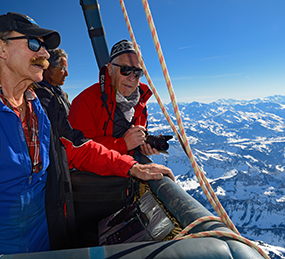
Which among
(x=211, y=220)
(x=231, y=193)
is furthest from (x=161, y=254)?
(x=231, y=193)

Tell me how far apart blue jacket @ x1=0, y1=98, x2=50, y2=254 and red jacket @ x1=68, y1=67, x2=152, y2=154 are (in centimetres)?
95

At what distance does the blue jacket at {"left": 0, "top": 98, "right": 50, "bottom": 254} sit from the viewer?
125 cm

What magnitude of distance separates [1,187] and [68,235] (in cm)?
75

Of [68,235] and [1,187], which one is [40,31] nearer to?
[1,187]

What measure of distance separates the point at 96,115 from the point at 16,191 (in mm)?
1415

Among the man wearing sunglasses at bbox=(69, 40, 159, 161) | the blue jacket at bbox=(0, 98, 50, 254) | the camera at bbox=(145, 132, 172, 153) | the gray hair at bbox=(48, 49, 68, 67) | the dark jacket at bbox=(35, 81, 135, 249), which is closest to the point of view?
the blue jacket at bbox=(0, 98, 50, 254)

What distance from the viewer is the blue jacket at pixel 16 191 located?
125 cm

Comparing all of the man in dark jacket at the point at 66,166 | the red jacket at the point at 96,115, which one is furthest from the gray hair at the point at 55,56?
the man in dark jacket at the point at 66,166

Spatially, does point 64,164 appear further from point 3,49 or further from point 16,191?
point 3,49

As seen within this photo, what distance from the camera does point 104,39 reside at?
4.18 meters

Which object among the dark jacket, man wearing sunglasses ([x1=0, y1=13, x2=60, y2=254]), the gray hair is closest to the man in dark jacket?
the dark jacket

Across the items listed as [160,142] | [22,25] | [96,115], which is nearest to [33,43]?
[22,25]

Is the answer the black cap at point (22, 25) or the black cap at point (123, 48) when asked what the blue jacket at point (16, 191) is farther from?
the black cap at point (123, 48)

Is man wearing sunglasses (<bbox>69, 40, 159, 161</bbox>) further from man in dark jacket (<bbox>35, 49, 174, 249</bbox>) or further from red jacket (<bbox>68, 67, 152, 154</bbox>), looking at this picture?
man in dark jacket (<bbox>35, 49, 174, 249</bbox>)
